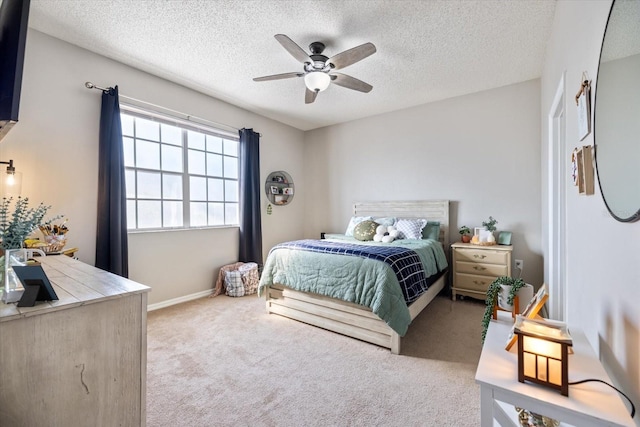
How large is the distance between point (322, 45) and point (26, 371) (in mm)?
2807

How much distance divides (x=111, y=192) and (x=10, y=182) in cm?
69

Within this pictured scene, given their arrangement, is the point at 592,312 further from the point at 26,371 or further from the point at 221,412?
the point at 26,371

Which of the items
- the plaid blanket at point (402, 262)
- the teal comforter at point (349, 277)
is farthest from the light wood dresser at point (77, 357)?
the plaid blanket at point (402, 262)

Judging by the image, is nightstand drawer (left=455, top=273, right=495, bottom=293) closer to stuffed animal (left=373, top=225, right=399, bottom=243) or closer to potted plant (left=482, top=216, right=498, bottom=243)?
potted plant (left=482, top=216, right=498, bottom=243)

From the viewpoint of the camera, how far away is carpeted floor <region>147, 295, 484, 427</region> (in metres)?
1.52

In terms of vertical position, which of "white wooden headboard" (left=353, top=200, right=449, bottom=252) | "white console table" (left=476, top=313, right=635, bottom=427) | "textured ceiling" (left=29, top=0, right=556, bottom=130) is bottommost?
"white console table" (left=476, top=313, right=635, bottom=427)

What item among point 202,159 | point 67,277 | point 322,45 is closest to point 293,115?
point 202,159

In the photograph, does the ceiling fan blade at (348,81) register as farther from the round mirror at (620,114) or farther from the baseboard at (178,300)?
Answer: the baseboard at (178,300)

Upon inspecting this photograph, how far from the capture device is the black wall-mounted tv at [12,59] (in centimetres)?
95

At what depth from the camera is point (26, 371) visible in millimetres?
841

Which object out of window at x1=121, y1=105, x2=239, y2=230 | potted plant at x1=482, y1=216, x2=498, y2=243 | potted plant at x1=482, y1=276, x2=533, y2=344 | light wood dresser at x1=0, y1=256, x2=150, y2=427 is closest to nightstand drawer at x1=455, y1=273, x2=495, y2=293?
potted plant at x1=482, y1=216, x2=498, y2=243

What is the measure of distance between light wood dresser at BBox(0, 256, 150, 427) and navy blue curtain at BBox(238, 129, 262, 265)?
9.48 ft

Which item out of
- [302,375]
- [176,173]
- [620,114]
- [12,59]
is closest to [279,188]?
[176,173]

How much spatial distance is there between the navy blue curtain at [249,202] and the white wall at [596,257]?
3.54m
